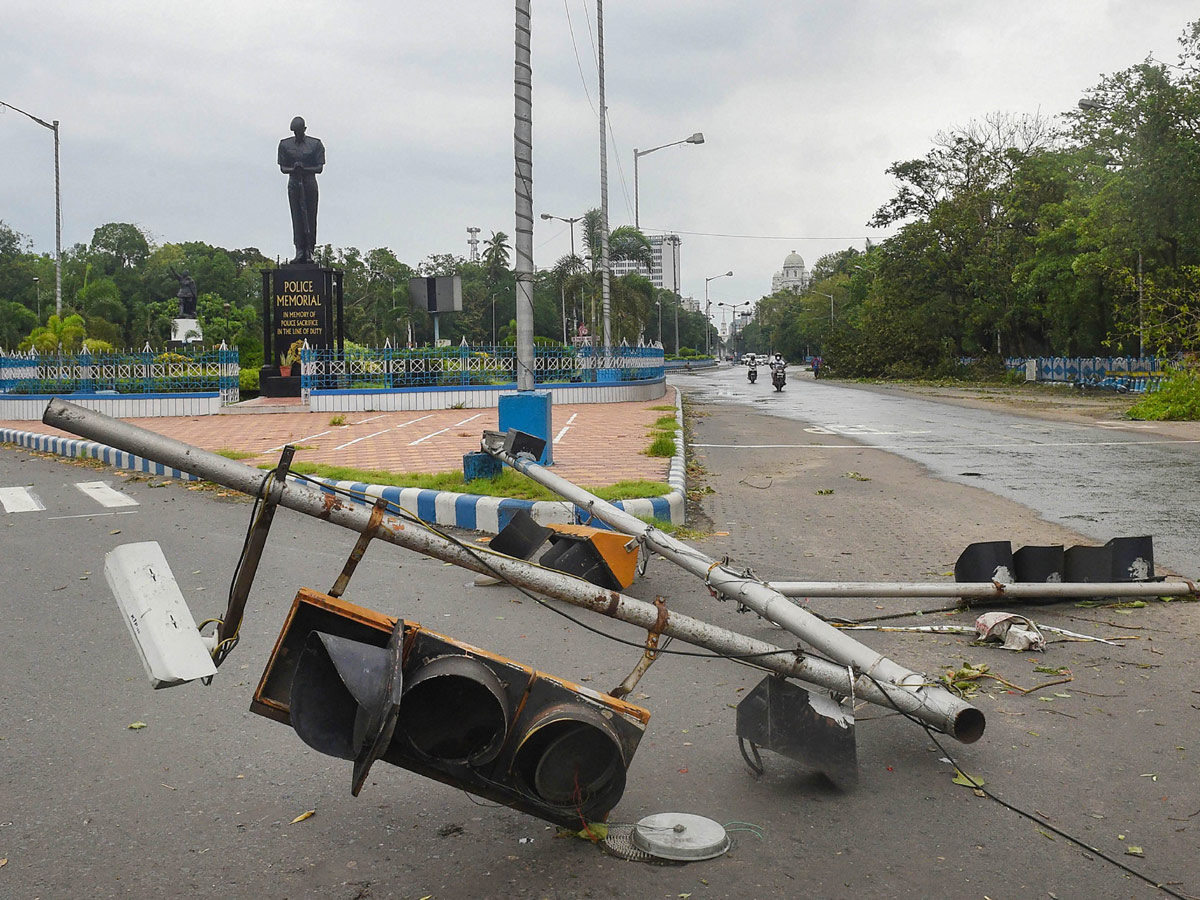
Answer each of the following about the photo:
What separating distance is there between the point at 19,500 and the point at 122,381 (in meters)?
14.7

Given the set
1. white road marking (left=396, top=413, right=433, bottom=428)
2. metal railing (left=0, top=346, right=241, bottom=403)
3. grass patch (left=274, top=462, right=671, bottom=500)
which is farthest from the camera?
metal railing (left=0, top=346, right=241, bottom=403)

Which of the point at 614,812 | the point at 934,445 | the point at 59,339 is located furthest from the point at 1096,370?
the point at 614,812

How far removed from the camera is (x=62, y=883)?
2750 millimetres

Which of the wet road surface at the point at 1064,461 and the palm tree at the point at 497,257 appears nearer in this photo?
the wet road surface at the point at 1064,461

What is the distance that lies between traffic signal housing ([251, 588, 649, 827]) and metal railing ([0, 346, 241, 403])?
22926 millimetres

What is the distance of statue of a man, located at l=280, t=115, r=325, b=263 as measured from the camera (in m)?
28.4

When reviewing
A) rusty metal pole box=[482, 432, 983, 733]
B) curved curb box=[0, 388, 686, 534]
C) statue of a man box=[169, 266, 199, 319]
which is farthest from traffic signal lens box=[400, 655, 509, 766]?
statue of a man box=[169, 266, 199, 319]

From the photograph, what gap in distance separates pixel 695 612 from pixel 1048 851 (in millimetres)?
2757

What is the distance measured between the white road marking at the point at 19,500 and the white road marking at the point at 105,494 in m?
0.49

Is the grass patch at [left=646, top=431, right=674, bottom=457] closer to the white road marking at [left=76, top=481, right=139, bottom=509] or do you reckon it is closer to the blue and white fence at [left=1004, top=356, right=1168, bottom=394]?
the white road marking at [left=76, top=481, right=139, bottom=509]

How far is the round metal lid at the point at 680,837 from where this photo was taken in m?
2.86

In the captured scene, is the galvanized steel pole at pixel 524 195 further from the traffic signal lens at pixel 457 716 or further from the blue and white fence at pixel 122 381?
the blue and white fence at pixel 122 381

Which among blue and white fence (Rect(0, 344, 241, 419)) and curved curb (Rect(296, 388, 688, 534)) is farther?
blue and white fence (Rect(0, 344, 241, 419))

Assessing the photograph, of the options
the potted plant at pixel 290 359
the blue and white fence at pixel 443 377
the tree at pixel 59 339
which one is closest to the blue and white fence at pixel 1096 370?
the blue and white fence at pixel 443 377
